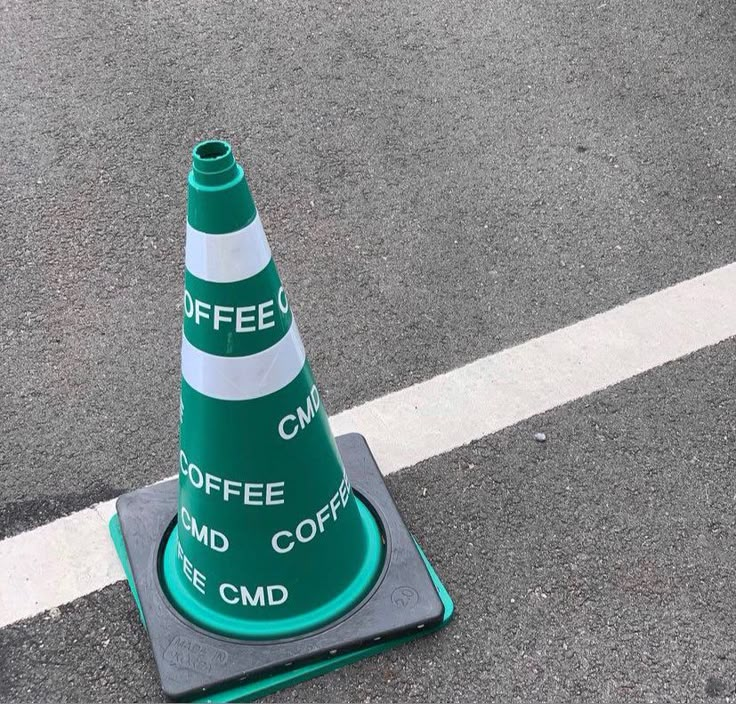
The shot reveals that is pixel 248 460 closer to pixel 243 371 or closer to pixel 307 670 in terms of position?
pixel 243 371

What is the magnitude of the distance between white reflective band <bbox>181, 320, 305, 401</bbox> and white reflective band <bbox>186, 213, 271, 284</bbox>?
0.20 m

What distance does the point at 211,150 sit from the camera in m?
2.07

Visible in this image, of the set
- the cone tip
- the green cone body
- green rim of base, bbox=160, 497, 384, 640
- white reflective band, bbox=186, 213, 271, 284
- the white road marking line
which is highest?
the cone tip

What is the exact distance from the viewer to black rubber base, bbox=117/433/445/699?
8.01 ft

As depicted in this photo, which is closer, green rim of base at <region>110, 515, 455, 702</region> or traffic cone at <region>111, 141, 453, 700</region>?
traffic cone at <region>111, 141, 453, 700</region>

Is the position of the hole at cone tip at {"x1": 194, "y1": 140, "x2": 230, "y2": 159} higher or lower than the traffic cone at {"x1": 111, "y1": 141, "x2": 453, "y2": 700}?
higher

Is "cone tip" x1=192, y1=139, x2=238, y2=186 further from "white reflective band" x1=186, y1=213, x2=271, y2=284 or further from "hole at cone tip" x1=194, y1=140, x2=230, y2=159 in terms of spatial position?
"white reflective band" x1=186, y1=213, x2=271, y2=284

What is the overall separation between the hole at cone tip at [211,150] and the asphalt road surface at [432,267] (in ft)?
4.49

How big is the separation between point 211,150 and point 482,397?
5.23 ft

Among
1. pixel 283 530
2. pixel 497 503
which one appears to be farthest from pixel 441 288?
pixel 283 530

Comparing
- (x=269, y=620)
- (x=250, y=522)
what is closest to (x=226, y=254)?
(x=250, y=522)

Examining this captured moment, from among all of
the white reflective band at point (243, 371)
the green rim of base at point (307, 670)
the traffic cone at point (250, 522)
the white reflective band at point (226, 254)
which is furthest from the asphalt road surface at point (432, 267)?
the white reflective band at point (226, 254)

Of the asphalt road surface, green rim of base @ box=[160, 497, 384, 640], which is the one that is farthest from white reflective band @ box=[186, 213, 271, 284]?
the asphalt road surface

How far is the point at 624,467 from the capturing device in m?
3.07
